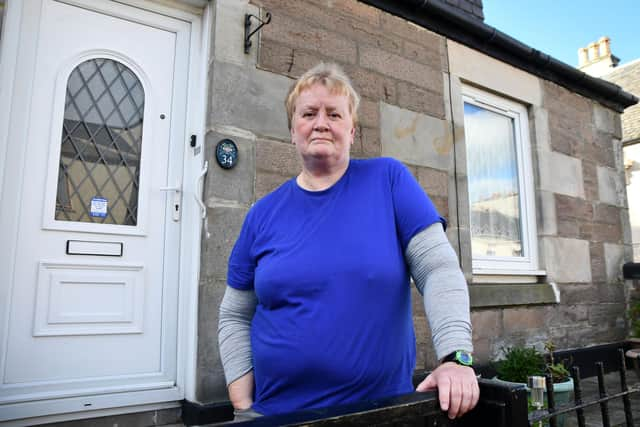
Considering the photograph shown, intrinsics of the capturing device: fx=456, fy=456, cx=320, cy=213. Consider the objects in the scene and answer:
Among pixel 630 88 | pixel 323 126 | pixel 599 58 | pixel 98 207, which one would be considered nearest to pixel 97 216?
pixel 98 207

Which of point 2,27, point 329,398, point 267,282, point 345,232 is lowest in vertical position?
point 329,398

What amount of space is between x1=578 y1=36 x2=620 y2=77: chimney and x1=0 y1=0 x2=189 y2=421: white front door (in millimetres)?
21763

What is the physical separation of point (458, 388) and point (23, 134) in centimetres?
265

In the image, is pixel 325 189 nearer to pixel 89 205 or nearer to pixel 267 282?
pixel 267 282

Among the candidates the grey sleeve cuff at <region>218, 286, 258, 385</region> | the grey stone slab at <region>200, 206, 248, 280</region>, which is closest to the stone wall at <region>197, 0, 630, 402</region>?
the grey stone slab at <region>200, 206, 248, 280</region>

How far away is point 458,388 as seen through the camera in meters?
0.98

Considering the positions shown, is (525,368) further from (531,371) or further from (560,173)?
(560,173)

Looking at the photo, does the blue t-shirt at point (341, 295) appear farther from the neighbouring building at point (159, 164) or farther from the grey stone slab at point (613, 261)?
the grey stone slab at point (613, 261)

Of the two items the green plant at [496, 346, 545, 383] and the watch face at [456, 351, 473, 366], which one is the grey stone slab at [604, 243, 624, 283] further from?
the watch face at [456, 351, 473, 366]

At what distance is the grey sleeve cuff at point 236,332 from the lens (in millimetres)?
1578

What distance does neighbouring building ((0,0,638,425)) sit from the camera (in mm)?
2514

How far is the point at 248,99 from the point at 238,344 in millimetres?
1903

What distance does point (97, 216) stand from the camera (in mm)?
2736

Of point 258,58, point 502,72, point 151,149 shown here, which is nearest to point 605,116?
point 502,72
